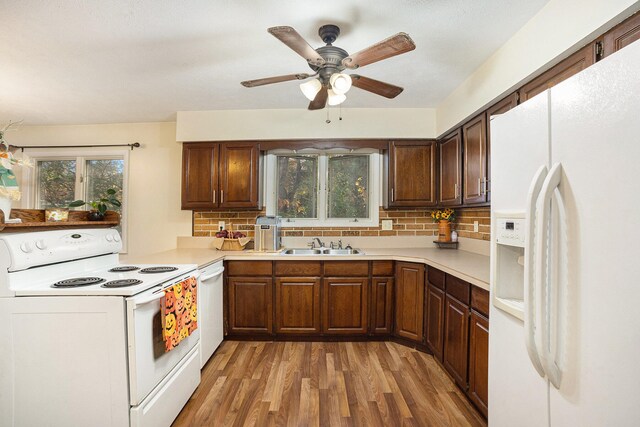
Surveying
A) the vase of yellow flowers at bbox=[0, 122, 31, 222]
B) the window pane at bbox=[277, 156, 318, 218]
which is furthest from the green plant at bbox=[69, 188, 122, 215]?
the vase of yellow flowers at bbox=[0, 122, 31, 222]

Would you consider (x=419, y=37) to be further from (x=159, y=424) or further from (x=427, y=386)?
(x=159, y=424)

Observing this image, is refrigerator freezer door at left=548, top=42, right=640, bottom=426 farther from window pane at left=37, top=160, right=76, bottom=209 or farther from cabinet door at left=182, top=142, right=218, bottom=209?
window pane at left=37, top=160, right=76, bottom=209

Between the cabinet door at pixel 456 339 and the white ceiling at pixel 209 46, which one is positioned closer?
the white ceiling at pixel 209 46

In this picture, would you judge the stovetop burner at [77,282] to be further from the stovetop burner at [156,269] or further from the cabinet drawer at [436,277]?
the cabinet drawer at [436,277]

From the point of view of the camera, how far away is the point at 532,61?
67.9 inches

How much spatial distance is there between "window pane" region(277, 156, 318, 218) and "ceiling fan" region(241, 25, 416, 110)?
141 centimetres

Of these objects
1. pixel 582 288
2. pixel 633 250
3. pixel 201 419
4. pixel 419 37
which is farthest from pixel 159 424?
pixel 419 37

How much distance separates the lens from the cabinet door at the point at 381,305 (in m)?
2.88

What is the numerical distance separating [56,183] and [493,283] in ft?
15.3

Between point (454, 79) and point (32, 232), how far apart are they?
3010 millimetres

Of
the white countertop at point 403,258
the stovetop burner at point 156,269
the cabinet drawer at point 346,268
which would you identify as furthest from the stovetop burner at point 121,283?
the cabinet drawer at point 346,268

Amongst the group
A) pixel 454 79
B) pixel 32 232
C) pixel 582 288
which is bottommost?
pixel 582 288

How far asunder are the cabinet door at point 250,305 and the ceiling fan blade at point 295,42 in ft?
6.39

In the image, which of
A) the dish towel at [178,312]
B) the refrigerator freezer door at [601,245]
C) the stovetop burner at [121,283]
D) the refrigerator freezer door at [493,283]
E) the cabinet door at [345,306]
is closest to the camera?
the refrigerator freezer door at [601,245]
